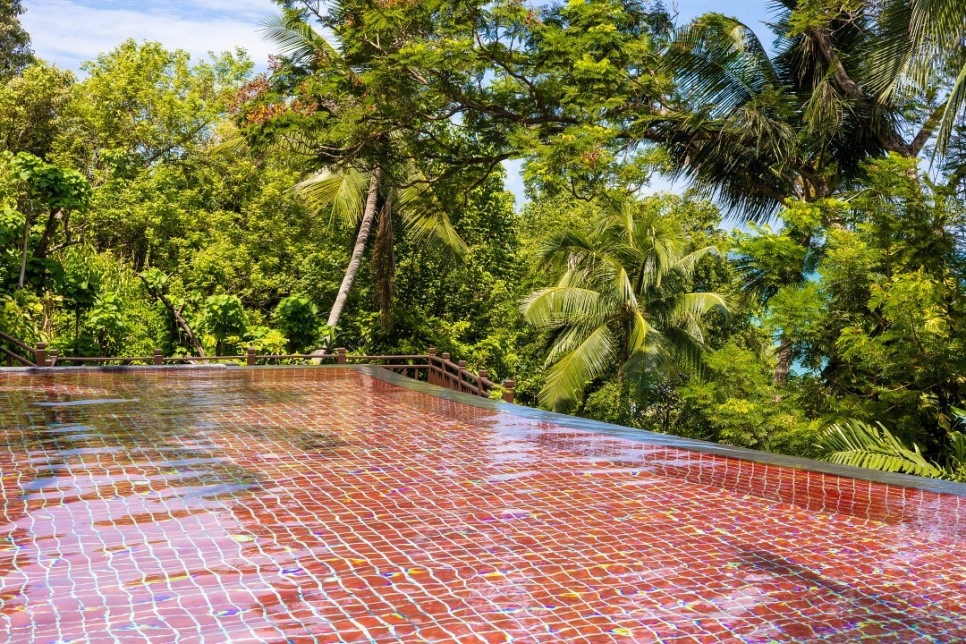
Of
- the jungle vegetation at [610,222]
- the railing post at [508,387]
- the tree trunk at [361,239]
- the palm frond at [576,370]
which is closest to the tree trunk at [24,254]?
the jungle vegetation at [610,222]

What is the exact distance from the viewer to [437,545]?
4.50 metres

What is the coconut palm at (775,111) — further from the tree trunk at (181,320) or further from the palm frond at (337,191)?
the tree trunk at (181,320)

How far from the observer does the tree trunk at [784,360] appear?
1169 centimetres

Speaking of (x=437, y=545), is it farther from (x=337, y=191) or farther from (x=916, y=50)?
(x=337, y=191)

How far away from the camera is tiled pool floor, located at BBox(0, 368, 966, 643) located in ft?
11.6

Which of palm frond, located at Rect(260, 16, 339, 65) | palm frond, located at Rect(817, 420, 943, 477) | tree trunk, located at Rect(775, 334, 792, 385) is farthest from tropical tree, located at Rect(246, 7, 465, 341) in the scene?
palm frond, located at Rect(817, 420, 943, 477)

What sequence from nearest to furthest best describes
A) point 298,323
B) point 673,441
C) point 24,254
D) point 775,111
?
point 673,441
point 775,111
point 24,254
point 298,323

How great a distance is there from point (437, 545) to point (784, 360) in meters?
9.88

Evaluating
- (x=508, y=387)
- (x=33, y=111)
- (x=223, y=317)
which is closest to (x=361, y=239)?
(x=223, y=317)

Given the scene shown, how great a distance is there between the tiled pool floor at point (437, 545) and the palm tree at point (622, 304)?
786 centimetres

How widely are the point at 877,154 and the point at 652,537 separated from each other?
37.8 ft

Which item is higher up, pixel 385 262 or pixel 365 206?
pixel 365 206

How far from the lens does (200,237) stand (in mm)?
20750

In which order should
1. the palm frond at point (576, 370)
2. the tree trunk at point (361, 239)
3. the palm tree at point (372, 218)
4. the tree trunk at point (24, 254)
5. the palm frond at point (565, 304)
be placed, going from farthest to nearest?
1. the tree trunk at point (361, 239)
2. the palm tree at point (372, 218)
3. the palm frond at point (565, 304)
4. the palm frond at point (576, 370)
5. the tree trunk at point (24, 254)
